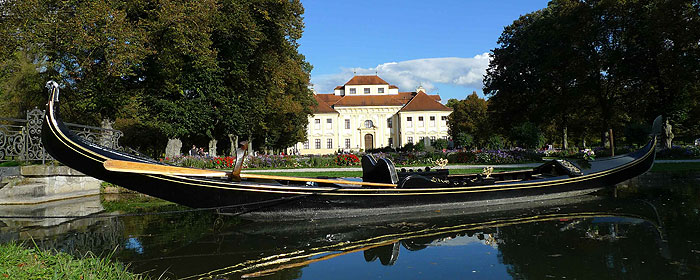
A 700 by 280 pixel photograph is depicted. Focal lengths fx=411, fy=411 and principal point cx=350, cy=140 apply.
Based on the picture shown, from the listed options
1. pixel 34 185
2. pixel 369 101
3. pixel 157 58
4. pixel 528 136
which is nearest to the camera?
pixel 34 185

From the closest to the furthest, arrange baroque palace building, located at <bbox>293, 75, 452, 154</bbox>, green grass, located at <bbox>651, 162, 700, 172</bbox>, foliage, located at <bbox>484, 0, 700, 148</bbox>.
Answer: green grass, located at <bbox>651, 162, 700, 172</bbox>, foliage, located at <bbox>484, 0, 700, 148</bbox>, baroque palace building, located at <bbox>293, 75, 452, 154</bbox>

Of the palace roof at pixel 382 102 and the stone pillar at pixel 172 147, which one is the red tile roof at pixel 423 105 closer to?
the palace roof at pixel 382 102

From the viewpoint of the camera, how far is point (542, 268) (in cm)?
488

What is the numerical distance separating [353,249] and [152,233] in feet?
12.2

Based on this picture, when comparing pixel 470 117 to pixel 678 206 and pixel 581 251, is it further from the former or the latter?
pixel 581 251

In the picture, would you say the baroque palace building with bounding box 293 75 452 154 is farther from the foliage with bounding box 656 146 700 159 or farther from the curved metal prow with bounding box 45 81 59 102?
the curved metal prow with bounding box 45 81 59 102

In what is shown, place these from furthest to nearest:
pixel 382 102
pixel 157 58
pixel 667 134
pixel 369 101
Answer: pixel 369 101 < pixel 382 102 < pixel 667 134 < pixel 157 58

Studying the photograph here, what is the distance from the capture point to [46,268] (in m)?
4.19

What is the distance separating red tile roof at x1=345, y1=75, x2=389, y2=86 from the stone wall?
196ft

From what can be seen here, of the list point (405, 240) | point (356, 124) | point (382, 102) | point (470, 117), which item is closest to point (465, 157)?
point (405, 240)

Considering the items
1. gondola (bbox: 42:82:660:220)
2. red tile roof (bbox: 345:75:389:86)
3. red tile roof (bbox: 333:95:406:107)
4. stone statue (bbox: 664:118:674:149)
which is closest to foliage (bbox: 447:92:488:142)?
red tile roof (bbox: 333:95:406:107)

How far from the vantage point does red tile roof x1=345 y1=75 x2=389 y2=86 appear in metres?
70.1

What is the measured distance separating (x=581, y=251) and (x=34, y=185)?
1253 centimetres

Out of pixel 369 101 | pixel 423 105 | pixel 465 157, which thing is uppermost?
pixel 369 101
